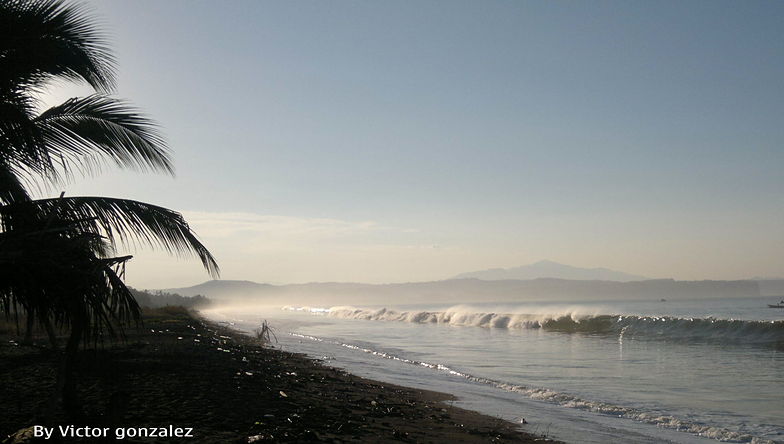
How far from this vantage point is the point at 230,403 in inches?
345

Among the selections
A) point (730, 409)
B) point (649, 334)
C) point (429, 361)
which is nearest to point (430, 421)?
point (730, 409)

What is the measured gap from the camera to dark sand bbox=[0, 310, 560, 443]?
22.9 ft

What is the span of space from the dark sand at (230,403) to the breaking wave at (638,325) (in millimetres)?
21280

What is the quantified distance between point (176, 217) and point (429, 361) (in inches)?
638

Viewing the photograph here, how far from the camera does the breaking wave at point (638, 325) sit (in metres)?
26.8

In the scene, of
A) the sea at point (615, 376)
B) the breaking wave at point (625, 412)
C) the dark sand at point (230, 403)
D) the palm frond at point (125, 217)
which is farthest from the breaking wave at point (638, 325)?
the palm frond at point (125, 217)

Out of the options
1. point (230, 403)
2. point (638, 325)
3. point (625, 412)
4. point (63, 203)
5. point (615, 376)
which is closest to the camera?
point (63, 203)

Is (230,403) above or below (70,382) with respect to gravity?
below

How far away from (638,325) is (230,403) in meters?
31.7

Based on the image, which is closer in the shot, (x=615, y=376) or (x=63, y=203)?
(x=63, y=203)

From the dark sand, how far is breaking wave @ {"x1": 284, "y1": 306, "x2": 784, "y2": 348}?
21.3m

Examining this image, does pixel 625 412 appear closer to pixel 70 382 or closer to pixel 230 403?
pixel 230 403

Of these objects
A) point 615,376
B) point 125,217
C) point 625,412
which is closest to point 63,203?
point 125,217

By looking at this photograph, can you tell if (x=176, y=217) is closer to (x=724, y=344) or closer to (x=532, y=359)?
(x=532, y=359)
